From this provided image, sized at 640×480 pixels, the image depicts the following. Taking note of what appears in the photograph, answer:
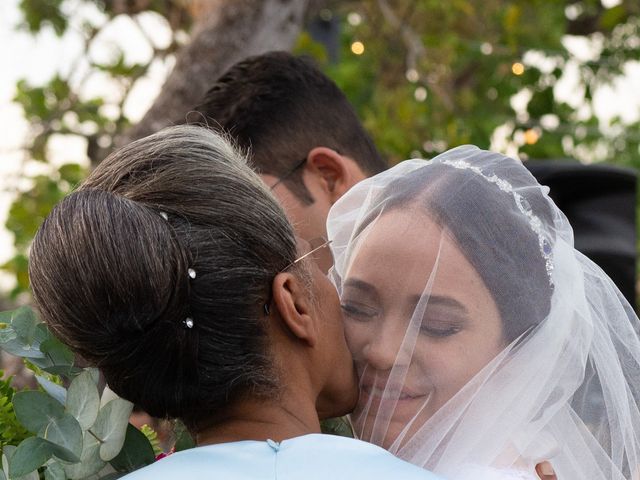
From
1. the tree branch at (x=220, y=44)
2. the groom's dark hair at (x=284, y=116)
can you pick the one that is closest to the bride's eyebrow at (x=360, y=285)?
the groom's dark hair at (x=284, y=116)

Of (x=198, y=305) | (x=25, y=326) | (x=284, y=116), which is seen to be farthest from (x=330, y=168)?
(x=198, y=305)

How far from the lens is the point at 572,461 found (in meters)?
2.44

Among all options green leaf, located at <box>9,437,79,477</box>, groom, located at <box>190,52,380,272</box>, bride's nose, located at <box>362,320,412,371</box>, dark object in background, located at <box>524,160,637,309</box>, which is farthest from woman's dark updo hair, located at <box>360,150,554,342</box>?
dark object in background, located at <box>524,160,637,309</box>

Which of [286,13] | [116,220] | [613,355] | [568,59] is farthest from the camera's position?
[568,59]

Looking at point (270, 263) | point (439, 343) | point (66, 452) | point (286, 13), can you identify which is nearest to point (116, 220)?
point (270, 263)

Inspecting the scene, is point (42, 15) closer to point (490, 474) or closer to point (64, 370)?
point (64, 370)

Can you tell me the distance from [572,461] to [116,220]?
1208mm

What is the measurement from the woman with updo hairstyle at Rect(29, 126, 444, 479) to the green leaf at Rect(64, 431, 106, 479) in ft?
0.43

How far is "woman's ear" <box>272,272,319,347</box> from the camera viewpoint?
2088 mm

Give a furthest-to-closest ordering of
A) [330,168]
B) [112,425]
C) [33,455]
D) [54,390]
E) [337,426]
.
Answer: [330,168], [337,426], [54,390], [112,425], [33,455]

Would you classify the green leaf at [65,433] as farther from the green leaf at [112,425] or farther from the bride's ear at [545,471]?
the bride's ear at [545,471]

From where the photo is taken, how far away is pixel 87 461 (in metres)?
2.16

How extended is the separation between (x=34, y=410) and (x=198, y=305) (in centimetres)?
43

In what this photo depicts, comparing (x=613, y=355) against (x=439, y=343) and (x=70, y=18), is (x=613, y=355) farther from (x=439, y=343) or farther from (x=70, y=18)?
(x=70, y=18)
